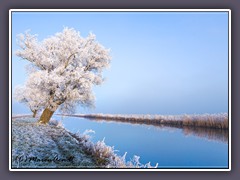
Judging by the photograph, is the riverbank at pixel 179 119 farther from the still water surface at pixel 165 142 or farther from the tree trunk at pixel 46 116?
the tree trunk at pixel 46 116

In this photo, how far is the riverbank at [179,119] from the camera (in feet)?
11.4

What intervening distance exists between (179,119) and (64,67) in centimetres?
139

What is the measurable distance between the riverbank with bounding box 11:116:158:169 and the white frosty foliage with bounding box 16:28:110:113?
29cm

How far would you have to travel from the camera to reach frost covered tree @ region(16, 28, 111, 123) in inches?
140

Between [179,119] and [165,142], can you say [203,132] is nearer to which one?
[179,119]

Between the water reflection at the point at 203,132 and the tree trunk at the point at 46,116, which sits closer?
the water reflection at the point at 203,132

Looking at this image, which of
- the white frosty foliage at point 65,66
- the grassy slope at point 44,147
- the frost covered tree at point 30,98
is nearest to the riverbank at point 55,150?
the grassy slope at point 44,147

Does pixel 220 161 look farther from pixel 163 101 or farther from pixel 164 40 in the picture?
pixel 164 40

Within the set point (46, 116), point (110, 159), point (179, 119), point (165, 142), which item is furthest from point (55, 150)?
point (179, 119)

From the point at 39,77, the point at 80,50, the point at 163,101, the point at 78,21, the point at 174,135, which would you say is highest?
the point at 78,21

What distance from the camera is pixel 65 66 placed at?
361 centimetres

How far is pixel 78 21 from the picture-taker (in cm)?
353

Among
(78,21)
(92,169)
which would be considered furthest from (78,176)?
(78,21)

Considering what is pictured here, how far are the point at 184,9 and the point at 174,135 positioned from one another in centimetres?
137
